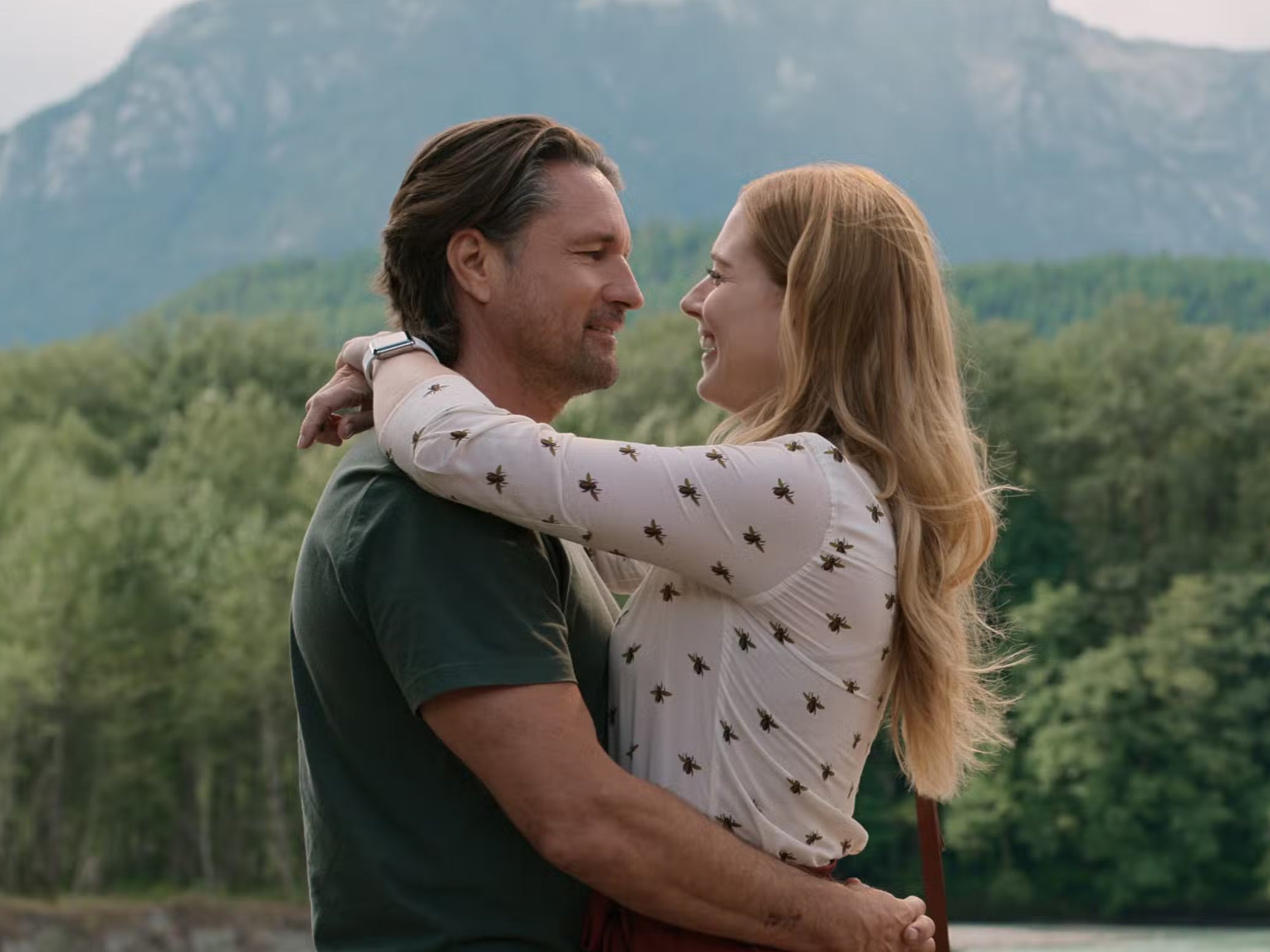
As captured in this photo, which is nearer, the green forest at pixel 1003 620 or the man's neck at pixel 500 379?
the man's neck at pixel 500 379

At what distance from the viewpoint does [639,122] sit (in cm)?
17775

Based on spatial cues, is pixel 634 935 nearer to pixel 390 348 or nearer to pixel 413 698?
pixel 413 698

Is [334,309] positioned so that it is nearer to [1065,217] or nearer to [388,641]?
[1065,217]

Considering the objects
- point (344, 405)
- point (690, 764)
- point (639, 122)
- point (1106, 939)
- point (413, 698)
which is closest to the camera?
point (413, 698)

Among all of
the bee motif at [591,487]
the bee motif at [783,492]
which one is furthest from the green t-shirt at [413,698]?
the bee motif at [783,492]

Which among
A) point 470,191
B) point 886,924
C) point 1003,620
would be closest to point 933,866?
point 886,924

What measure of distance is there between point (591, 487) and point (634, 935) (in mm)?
644

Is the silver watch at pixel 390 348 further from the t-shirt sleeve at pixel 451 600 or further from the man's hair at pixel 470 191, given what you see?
the t-shirt sleeve at pixel 451 600

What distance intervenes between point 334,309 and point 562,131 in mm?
100752

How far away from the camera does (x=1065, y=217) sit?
525 feet

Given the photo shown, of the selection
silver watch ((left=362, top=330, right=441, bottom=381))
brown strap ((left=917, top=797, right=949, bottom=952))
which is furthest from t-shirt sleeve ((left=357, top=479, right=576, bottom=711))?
brown strap ((left=917, top=797, right=949, bottom=952))

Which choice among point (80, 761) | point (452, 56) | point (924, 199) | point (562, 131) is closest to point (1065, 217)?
point (924, 199)

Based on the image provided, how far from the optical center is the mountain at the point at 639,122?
159000mm

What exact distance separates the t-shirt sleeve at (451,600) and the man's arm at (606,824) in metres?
0.03
